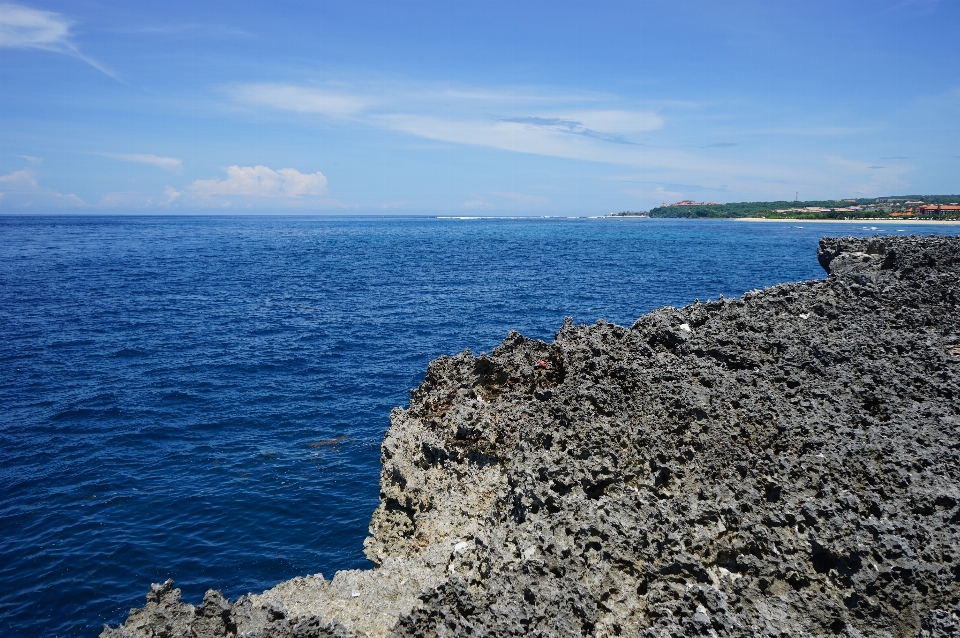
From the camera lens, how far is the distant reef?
23.6 ft

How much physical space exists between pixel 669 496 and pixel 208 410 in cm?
2282

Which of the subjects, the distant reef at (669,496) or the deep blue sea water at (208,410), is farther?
the deep blue sea water at (208,410)

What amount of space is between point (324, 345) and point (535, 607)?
31569mm

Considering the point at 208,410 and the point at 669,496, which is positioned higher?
the point at 669,496

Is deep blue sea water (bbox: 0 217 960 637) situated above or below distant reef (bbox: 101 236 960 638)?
below

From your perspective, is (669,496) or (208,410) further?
(208,410)

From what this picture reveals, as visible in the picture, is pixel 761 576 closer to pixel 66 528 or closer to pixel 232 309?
pixel 66 528

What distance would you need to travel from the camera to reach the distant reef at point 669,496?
719 cm

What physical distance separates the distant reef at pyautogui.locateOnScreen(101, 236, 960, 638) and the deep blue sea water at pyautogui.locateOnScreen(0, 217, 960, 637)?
256 inches

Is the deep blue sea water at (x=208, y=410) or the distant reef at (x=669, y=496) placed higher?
the distant reef at (x=669, y=496)

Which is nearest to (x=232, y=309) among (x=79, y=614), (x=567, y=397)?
(x=79, y=614)

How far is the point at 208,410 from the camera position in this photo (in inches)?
1047

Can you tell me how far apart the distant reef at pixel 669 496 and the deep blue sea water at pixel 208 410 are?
6502 mm

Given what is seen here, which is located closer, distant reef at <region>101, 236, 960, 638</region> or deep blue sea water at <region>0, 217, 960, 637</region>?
distant reef at <region>101, 236, 960, 638</region>
